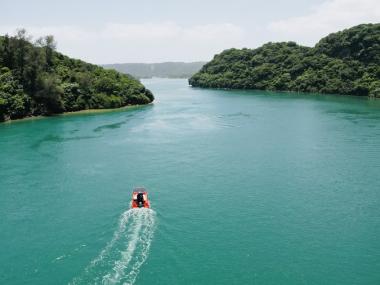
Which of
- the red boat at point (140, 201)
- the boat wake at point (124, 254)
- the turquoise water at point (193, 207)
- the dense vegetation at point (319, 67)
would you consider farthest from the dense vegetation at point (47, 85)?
the dense vegetation at point (319, 67)

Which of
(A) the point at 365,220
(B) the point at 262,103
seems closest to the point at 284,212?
(A) the point at 365,220

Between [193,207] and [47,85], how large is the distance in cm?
6805

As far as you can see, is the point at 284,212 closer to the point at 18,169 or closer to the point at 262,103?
the point at 18,169

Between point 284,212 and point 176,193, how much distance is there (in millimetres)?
10909

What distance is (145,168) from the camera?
52.3 metres

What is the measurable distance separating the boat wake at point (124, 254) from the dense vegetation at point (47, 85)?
63912mm

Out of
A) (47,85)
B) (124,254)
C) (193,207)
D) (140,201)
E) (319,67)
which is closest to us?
(124,254)

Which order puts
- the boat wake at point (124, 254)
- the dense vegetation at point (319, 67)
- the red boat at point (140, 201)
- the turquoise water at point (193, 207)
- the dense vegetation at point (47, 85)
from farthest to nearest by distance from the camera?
the dense vegetation at point (319, 67) < the dense vegetation at point (47, 85) < the red boat at point (140, 201) < the turquoise water at point (193, 207) < the boat wake at point (124, 254)

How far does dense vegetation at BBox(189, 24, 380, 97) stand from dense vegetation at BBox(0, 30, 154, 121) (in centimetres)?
6635

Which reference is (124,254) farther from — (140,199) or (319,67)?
(319,67)

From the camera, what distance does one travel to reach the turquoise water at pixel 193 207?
95.8ft

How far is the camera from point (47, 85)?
96.1 metres

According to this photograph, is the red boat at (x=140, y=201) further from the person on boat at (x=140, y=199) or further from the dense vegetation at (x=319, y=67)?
the dense vegetation at (x=319, y=67)

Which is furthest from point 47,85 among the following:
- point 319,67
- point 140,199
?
point 319,67
